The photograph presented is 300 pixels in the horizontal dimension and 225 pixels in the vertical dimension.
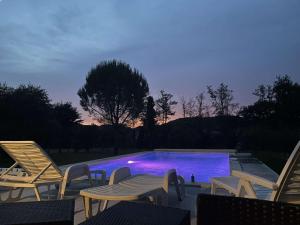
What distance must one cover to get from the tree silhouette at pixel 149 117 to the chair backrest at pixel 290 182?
20234 millimetres

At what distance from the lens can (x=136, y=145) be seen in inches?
891

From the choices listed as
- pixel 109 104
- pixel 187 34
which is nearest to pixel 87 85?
pixel 109 104

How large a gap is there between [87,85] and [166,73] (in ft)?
20.3

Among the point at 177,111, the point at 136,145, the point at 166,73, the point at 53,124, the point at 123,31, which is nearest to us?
the point at 123,31

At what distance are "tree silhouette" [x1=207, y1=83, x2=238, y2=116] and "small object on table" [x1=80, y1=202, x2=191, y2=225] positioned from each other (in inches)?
814

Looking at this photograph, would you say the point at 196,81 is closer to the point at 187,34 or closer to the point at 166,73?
the point at 166,73

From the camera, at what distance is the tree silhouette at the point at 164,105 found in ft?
79.3

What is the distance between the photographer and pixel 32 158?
4.39 metres

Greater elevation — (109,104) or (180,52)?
(180,52)

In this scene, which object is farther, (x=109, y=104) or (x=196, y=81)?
(x=109, y=104)

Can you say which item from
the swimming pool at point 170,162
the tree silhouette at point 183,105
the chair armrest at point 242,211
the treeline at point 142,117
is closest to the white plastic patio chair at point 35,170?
the chair armrest at point 242,211

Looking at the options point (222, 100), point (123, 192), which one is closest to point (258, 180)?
point (123, 192)

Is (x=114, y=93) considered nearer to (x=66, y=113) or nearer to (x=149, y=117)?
(x=149, y=117)

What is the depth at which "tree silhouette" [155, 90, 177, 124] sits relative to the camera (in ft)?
79.3
